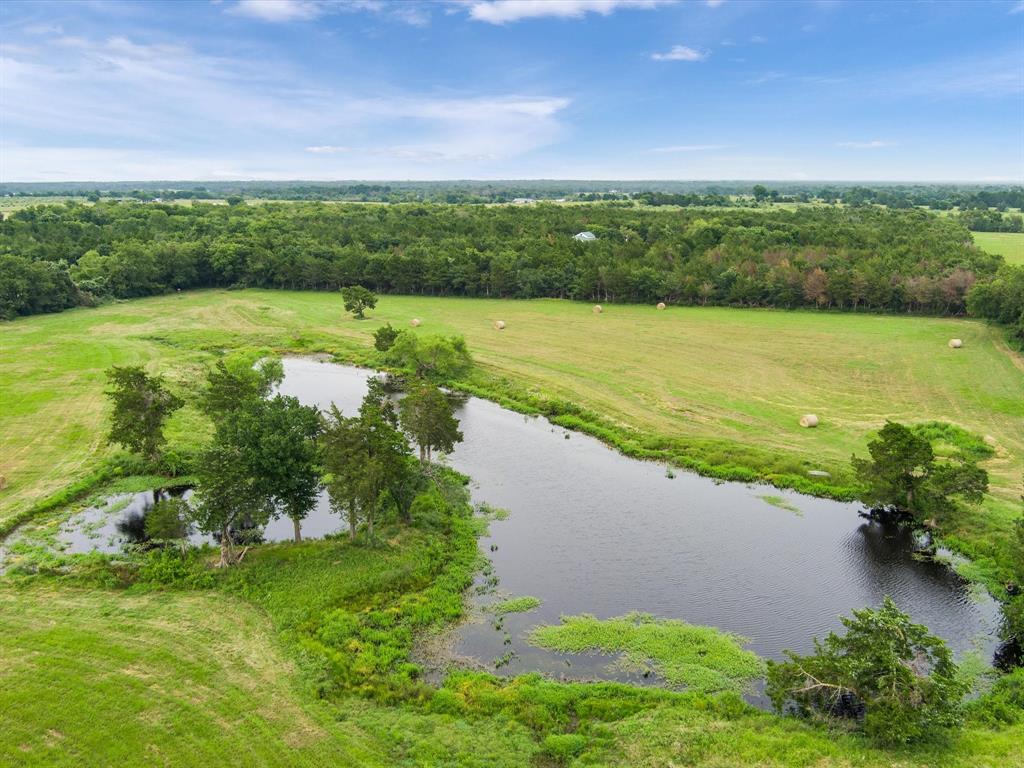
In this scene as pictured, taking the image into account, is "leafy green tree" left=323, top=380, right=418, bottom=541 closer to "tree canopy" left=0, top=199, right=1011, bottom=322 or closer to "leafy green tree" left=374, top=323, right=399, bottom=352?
"leafy green tree" left=374, top=323, right=399, bottom=352

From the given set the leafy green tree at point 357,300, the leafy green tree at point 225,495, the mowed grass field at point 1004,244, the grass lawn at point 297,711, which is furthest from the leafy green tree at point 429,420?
the mowed grass field at point 1004,244

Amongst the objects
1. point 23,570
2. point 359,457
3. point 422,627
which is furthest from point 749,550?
point 23,570

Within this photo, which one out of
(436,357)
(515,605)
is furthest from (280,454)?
(436,357)

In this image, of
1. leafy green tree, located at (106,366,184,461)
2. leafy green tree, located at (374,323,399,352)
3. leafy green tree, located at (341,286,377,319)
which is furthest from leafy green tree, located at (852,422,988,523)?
leafy green tree, located at (341,286,377,319)

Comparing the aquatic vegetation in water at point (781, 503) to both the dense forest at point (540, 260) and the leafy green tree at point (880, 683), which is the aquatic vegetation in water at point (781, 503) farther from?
the dense forest at point (540, 260)

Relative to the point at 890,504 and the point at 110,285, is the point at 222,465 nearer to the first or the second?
the point at 890,504
